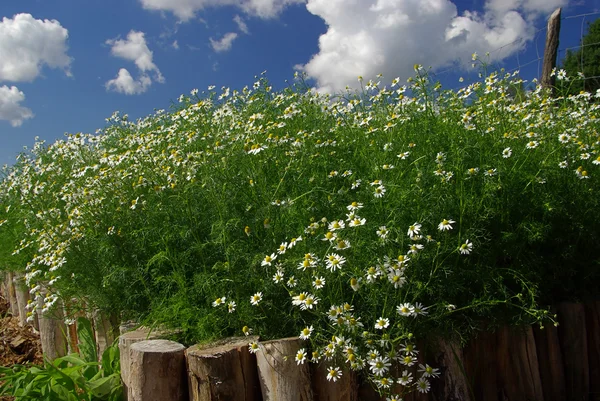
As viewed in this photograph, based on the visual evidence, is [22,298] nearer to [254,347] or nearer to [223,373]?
[223,373]

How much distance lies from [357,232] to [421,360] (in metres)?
0.72

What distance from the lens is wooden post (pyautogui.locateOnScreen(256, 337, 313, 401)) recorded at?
102 inches

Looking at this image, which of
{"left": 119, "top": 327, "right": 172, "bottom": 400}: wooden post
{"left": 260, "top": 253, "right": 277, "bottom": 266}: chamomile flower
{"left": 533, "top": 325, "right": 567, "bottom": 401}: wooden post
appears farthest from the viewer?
{"left": 533, "top": 325, "right": 567, "bottom": 401}: wooden post

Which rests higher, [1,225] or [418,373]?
[1,225]

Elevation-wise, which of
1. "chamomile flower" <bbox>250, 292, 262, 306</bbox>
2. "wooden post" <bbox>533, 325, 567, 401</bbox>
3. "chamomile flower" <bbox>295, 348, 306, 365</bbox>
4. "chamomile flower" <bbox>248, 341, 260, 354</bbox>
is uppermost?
"chamomile flower" <bbox>250, 292, 262, 306</bbox>

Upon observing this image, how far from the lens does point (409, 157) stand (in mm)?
3596

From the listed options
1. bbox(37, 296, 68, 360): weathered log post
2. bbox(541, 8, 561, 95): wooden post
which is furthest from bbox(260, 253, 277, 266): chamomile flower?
bbox(541, 8, 561, 95): wooden post

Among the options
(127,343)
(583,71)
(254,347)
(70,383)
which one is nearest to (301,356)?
(254,347)

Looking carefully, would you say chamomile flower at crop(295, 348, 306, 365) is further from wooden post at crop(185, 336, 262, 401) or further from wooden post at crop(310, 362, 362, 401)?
wooden post at crop(185, 336, 262, 401)

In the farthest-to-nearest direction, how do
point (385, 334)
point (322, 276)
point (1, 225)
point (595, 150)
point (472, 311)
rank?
point (1, 225)
point (595, 150)
point (472, 311)
point (322, 276)
point (385, 334)

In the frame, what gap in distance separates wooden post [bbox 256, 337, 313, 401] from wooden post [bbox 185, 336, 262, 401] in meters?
0.10

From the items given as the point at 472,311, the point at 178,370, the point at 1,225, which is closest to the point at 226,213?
the point at 178,370

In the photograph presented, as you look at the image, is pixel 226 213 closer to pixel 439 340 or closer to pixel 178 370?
pixel 178 370

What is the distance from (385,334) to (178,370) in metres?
1.08
